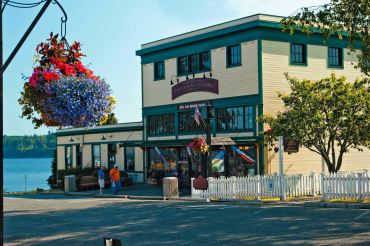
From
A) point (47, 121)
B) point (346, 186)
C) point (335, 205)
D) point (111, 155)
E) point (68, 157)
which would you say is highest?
point (47, 121)

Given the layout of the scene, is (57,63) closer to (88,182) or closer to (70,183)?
(70,183)

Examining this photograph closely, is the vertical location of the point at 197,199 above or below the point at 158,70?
below

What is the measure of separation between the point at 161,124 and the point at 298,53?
10.6m

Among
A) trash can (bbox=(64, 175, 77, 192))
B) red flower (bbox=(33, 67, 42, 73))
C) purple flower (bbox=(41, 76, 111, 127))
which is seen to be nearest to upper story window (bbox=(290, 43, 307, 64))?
trash can (bbox=(64, 175, 77, 192))

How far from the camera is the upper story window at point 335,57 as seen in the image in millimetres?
35397

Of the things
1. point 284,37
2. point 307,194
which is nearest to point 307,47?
point 284,37

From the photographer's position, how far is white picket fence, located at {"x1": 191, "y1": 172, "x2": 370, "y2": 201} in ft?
76.5

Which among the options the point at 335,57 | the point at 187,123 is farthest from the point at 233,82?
the point at 335,57

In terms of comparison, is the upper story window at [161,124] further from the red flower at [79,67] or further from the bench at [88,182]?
the red flower at [79,67]

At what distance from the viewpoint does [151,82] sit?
40156 millimetres

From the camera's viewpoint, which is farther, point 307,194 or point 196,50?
point 196,50

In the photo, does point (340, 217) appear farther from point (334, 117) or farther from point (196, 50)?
point (196, 50)

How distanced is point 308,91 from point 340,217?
38.9 feet

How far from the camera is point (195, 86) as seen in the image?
36.5 m
